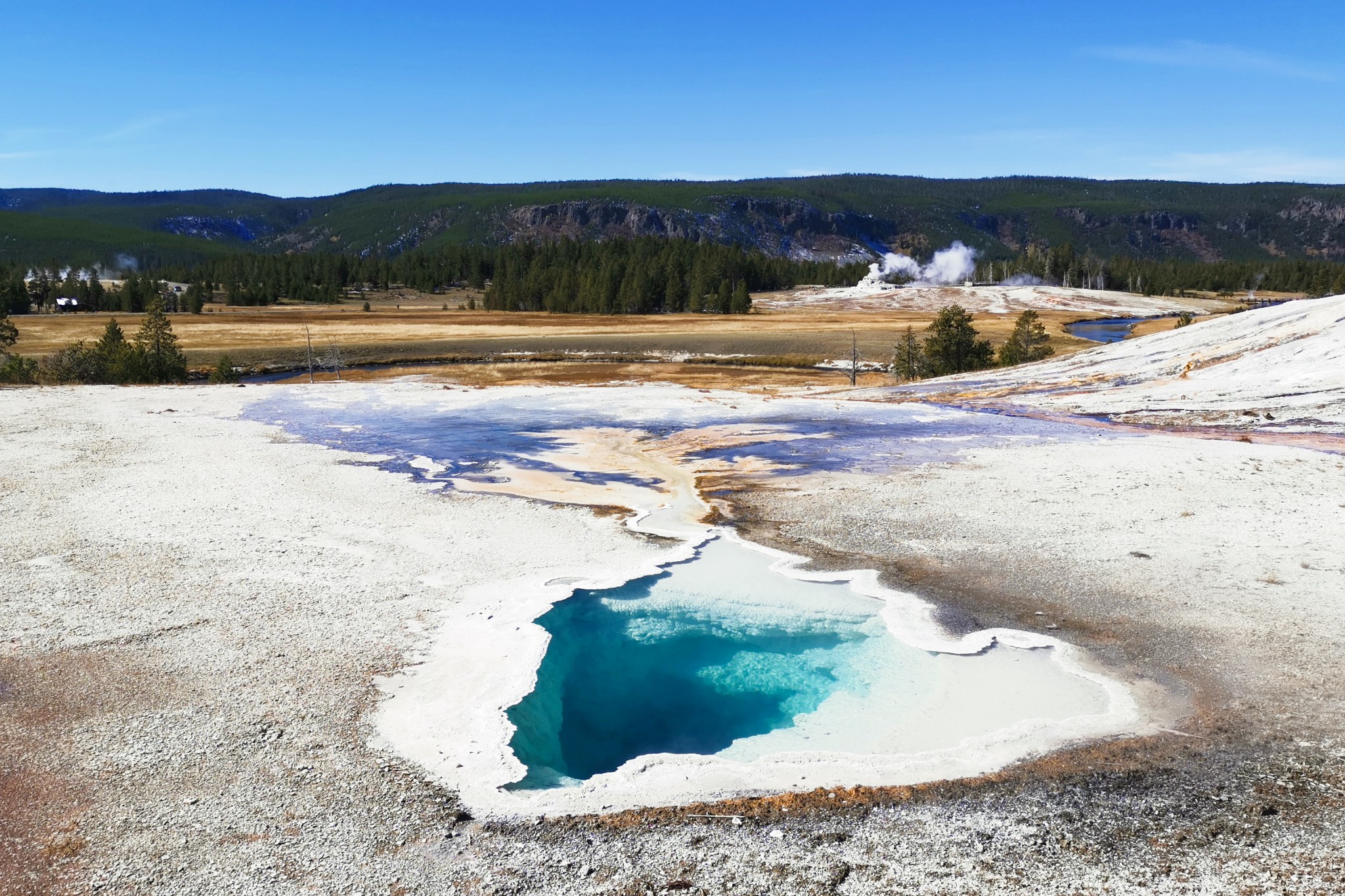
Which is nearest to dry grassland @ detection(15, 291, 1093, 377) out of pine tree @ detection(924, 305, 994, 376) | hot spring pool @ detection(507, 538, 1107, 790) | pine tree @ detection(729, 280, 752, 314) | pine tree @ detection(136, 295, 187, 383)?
pine tree @ detection(729, 280, 752, 314)

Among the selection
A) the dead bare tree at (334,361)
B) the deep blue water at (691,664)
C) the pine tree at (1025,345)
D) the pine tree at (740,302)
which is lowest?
the deep blue water at (691,664)

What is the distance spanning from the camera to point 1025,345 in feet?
217

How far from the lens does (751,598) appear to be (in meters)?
15.5

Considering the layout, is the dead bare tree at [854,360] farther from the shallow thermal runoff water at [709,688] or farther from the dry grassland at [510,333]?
the shallow thermal runoff water at [709,688]

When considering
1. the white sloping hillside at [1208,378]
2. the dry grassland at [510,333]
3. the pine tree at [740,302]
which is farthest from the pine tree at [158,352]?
the pine tree at [740,302]

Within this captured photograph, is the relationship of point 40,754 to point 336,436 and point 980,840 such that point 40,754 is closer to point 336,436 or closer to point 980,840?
point 980,840

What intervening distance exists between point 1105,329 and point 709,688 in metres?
108

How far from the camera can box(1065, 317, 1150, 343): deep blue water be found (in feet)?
302

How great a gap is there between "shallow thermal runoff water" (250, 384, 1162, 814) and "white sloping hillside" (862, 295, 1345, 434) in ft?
72.1

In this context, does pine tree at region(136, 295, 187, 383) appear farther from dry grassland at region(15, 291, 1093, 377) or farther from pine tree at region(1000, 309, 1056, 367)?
pine tree at region(1000, 309, 1056, 367)

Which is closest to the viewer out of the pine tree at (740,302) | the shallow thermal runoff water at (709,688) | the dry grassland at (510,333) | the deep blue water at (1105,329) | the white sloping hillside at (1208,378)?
the shallow thermal runoff water at (709,688)

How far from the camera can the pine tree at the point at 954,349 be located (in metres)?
57.7

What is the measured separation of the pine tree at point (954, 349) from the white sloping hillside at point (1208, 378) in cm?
900

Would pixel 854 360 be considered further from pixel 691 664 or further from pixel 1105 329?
pixel 1105 329
